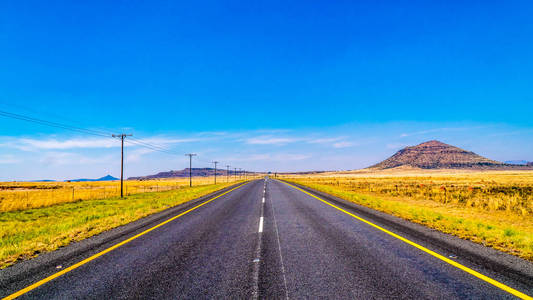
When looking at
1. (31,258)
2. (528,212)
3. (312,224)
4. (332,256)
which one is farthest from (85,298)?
(528,212)

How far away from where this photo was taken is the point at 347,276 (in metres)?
4.44

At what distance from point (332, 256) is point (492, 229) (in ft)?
22.1

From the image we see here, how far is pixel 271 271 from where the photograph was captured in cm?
467

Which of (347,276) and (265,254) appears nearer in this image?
(347,276)

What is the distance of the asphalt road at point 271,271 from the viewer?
12.6ft

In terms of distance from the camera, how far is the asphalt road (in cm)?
385

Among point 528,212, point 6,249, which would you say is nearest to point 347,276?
point 6,249

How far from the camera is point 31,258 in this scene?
5699 millimetres

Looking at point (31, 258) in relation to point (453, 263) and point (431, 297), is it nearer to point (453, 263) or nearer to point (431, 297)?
point (431, 297)

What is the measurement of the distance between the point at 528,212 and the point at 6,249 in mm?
21618

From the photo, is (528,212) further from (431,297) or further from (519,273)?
(431,297)

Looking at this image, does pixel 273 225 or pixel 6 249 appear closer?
pixel 6 249

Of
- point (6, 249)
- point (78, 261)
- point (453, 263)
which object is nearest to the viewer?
point (453, 263)

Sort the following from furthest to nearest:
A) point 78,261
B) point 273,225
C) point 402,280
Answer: point 273,225 → point 78,261 → point 402,280
